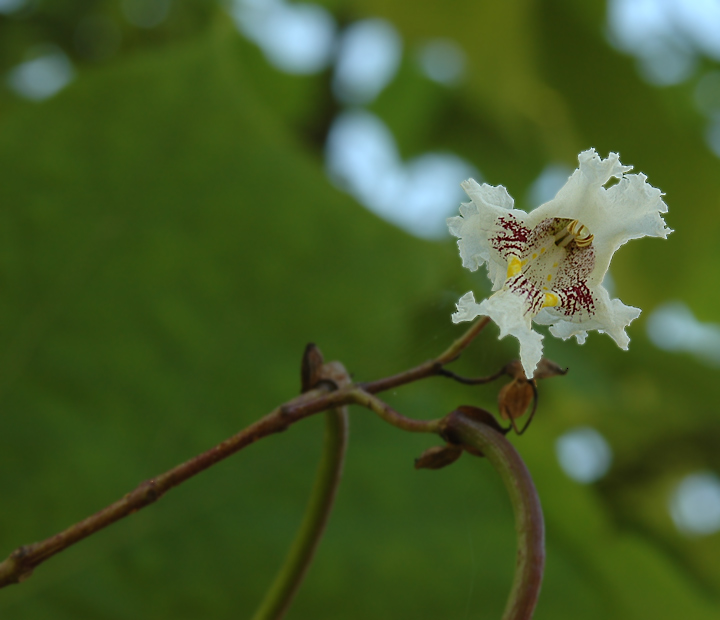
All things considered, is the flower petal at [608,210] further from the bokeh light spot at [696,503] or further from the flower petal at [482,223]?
the bokeh light spot at [696,503]

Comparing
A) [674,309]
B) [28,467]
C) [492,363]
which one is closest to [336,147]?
[674,309]

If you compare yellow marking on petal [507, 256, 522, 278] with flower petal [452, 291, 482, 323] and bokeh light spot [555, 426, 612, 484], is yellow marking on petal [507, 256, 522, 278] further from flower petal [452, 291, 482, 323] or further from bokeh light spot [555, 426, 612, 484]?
bokeh light spot [555, 426, 612, 484]

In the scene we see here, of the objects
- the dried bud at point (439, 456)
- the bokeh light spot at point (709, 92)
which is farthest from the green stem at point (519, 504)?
the bokeh light spot at point (709, 92)

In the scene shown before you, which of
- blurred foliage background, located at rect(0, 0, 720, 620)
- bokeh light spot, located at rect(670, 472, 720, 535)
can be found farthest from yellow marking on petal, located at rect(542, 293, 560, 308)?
bokeh light spot, located at rect(670, 472, 720, 535)

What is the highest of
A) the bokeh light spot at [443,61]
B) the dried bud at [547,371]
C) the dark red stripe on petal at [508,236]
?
the bokeh light spot at [443,61]

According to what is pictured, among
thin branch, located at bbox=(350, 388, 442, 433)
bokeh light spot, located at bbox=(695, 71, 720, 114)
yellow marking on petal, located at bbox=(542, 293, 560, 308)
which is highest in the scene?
bokeh light spot, located at bbox=(695, 71, 720, 114)

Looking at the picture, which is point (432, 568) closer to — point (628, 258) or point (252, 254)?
point (252, 254)
